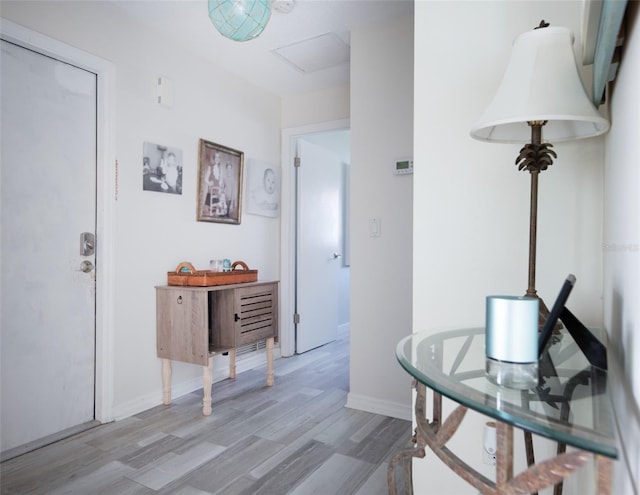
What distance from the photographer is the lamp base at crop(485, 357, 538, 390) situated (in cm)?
63

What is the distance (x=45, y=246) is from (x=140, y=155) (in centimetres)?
77

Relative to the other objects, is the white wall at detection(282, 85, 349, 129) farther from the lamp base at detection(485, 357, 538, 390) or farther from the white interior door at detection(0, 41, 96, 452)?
the lamp base at detection(485, 357, 538, 390)

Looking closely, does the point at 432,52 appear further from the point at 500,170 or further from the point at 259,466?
the point at 259,466

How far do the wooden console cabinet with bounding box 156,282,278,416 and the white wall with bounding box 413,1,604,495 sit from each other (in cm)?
147

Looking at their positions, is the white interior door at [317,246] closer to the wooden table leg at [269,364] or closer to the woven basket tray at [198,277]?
the wooden table leg at [269,364]

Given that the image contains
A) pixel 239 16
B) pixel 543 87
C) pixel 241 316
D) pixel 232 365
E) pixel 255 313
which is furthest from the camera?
pixel 232 365

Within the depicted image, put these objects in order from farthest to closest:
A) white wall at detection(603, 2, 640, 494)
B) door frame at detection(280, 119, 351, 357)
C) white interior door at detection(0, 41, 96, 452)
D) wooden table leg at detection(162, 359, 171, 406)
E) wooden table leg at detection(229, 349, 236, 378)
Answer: door frame at detection(280, 119, 351, 357), wooden table leg at detection(229, 349, 236, 378), wooden table leg at detection(162, 359, 171, 406), white interior door at detection(0, 41, 96, 452), white wall at detection(603, 2, 640, 494)

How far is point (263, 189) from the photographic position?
11.6 ft

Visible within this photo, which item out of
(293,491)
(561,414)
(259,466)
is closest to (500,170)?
(561,414)

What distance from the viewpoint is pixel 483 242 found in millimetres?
1312

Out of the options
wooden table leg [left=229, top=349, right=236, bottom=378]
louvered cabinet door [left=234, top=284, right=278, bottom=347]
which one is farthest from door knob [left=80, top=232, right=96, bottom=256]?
wooden table leg [left=229, top=349, right=236, bottom=378]

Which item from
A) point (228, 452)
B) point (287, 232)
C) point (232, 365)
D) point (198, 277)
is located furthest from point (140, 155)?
point (228, 452)

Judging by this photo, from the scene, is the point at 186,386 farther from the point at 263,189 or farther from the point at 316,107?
the point at 316,107

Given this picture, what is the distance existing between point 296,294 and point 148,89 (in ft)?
6.88
